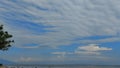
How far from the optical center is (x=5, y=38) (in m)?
68.6

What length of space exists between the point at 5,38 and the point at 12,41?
8.43ft

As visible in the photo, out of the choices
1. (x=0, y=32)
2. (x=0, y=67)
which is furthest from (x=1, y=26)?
(x=0, y=67)

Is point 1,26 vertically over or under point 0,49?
over

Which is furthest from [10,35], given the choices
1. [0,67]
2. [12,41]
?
[0,67]

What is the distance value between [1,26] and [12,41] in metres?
4.11

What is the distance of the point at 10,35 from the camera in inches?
2761

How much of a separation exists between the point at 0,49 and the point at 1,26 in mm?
4949

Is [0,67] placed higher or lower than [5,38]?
lower

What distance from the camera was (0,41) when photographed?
220ft

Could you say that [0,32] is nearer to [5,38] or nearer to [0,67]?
[5,38]

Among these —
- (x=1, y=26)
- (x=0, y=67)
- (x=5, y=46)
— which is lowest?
(x=0, y=67)

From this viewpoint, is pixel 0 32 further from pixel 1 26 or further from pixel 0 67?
pixel 0 67

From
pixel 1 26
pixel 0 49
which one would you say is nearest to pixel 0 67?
pixel 0 49

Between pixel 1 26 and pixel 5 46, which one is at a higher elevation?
pixel 1 26
